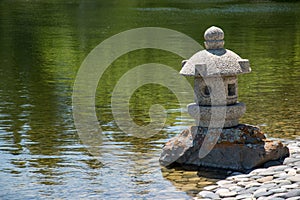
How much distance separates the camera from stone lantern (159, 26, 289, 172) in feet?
38.9

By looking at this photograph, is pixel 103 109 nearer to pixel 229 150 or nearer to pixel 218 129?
pixel 218 129

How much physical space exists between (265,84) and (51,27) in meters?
25.4

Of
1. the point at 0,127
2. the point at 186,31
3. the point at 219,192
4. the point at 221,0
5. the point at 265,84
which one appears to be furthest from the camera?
the point at 221,0

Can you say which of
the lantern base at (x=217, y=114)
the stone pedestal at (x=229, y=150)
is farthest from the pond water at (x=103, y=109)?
the lantern base at (x=217, y=114)

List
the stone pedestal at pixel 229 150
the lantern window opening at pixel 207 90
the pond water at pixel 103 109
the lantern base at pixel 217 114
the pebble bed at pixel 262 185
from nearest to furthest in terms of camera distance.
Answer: the pebble bed at pixel 262 185 < the pond water at pixel 103 109 < the stone pedestal at pixel 229 150 < the lantern base at pixel 217 114 < the lantern window opening at pixel 207 90

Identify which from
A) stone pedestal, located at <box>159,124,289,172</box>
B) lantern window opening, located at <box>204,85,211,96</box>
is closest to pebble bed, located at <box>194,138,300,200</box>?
stone pedestal, located at <box>159,124,289,172</box>

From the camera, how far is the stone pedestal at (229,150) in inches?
464

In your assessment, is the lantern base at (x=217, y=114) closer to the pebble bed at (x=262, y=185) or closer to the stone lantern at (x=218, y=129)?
the stone lantern at (x=218, y=129)

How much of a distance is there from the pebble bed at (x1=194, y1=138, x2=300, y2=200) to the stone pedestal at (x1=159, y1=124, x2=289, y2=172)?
27 centimetres

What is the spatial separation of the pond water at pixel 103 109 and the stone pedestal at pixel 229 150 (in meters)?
0.33

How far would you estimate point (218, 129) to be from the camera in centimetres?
→ 1210

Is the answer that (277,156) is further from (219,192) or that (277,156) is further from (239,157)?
(219,192)

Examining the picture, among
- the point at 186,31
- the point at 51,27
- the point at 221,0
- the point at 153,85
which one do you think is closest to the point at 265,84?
the point at 153,85

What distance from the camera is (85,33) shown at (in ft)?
130
